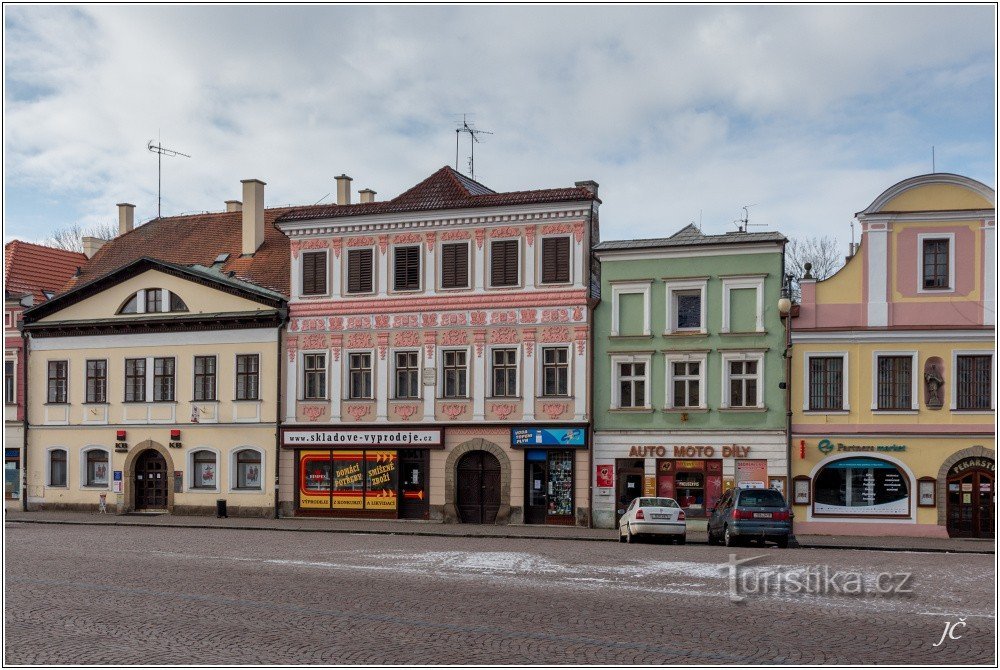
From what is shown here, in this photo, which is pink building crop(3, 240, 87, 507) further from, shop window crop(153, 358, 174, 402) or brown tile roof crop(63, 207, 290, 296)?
shop window crop(153, 358, 174, 402)

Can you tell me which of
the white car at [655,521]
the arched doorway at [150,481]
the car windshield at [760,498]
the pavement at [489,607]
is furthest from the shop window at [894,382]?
the arched doorway at [150,481]

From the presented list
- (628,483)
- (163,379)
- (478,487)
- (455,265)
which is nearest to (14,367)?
(163,379)

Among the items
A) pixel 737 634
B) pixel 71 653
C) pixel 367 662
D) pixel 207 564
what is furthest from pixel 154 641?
pixel 207 564

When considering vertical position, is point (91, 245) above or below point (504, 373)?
above

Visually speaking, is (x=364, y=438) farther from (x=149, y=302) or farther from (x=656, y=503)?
(x=656, y=503)

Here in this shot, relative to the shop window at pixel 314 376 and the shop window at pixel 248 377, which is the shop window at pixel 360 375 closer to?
the shop window at pixel 314 376

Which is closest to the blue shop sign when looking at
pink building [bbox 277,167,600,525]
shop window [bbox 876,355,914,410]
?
pink building [bbox 277,167,600,525]

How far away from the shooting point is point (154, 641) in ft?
47.8

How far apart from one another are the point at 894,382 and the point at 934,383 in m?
1.15

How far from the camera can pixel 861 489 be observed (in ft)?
122

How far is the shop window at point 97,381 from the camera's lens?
151 feet

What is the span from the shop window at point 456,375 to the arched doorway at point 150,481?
38.0 feet

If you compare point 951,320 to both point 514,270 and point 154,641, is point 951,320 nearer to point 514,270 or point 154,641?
point 514,270

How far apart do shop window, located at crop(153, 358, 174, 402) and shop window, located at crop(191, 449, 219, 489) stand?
91.8 inches
